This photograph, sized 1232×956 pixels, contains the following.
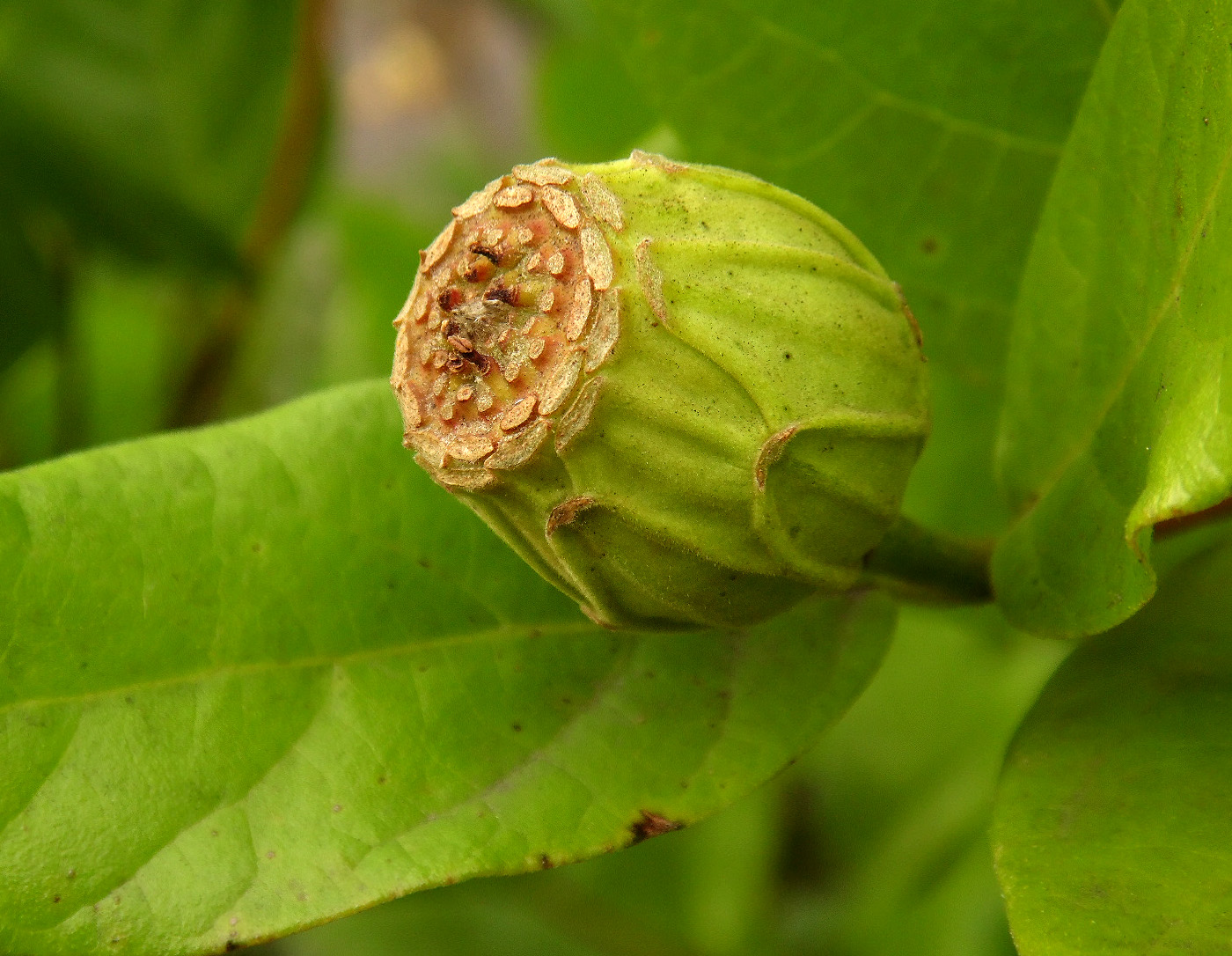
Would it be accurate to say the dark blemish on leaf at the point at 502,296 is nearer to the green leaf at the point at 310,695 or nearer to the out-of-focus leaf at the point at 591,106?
the green leaf at the point at 310,695

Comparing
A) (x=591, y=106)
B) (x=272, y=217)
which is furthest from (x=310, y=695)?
(x=591, y=106)

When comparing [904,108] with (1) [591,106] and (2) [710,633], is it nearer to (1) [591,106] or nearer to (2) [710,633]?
(2) [710,633]

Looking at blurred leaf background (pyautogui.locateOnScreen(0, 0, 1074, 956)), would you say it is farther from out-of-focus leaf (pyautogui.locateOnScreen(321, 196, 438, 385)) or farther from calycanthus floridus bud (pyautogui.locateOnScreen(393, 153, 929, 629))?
calycanthus floridus bud (pyautogui.locateOnScreen(393, 153, 929, 629))

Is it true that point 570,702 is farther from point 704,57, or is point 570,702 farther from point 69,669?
point 704,57

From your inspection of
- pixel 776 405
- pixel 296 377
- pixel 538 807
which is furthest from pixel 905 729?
pixel 776 405

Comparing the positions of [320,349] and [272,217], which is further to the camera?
[320,349]
